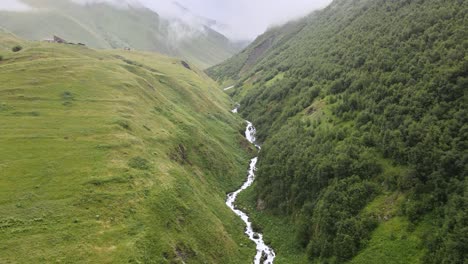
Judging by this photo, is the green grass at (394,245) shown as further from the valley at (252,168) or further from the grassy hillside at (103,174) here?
the grassy hillside at (103,174)

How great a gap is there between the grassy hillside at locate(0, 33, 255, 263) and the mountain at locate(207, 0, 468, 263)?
1240cm

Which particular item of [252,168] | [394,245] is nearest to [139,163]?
[394,245]

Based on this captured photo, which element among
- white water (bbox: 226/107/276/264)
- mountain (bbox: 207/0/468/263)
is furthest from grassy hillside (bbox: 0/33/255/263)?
mountain (bbox: 207/0/468/263)

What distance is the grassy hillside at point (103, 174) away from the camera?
155 ft

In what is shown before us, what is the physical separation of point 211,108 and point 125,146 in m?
75.5

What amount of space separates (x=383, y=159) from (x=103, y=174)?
151 feet

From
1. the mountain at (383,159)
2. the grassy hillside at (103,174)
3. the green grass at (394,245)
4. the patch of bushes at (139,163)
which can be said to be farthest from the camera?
the patch of bushes at (139,163)

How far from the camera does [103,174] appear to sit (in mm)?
59125

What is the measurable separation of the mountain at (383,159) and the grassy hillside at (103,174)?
12.4m

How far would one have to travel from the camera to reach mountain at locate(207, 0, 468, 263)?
5097 centimetres

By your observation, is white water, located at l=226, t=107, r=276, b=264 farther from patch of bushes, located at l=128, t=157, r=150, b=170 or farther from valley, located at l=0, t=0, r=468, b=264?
patch of bushes, located at l=128, t=157, r=150, b=170

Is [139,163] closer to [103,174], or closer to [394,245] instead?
[103,174]

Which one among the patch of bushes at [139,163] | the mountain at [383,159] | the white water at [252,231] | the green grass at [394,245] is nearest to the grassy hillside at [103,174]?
the patch of bushes at [139,163]

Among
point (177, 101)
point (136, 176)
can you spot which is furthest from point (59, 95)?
point (177, 101)
